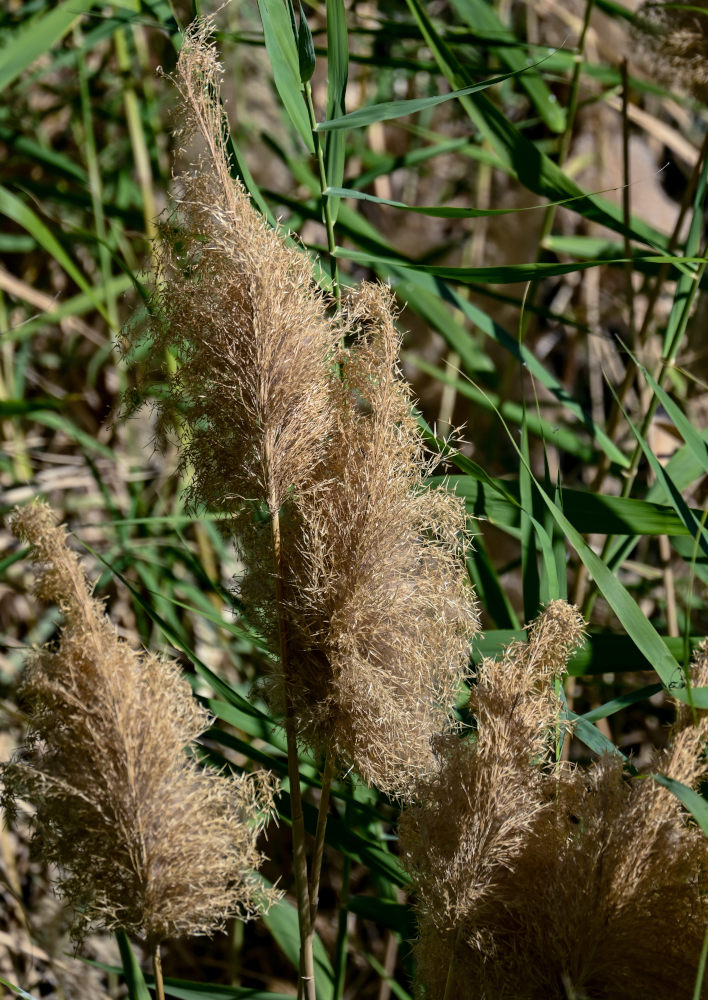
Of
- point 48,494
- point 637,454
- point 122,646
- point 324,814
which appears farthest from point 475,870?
point 48,494

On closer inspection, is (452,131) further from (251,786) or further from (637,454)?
(251,786)

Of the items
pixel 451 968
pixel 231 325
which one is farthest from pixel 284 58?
pixel 451 968

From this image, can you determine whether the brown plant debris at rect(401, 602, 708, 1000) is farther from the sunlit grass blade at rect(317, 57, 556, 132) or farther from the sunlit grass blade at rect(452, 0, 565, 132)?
the sunlit grass blade at rect(452, 0, 565, 132)

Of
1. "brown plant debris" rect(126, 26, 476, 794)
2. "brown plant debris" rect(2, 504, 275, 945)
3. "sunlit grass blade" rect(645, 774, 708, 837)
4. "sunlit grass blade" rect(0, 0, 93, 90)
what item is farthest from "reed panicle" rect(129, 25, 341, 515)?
"sunlit grass blade" rect(0, 0, 93, 90)

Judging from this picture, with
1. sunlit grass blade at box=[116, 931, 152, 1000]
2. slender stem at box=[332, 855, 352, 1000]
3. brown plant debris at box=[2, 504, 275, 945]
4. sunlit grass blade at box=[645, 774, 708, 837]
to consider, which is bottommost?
sunlit grass blade at box=[116, 931, 152, 1000]

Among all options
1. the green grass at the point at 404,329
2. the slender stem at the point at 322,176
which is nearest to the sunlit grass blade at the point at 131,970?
the green grass at the point at 404,329

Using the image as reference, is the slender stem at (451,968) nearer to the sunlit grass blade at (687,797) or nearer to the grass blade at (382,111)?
the sunlit grass blade at (687,797)
